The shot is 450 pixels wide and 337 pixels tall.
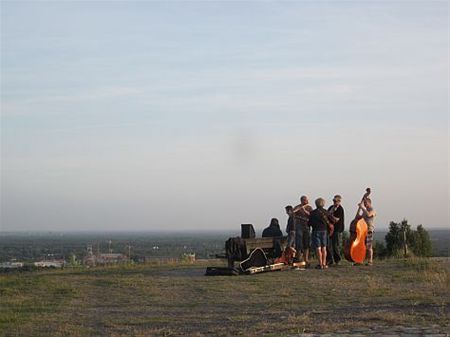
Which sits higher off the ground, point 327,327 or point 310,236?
A: point 310,236

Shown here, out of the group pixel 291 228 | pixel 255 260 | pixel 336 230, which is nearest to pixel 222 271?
pixel 255 260

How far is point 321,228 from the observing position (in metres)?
19.8

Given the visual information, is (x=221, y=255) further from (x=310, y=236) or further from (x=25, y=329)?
(x=25, y=329)

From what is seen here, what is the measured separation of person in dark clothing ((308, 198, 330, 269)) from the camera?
64.8ft

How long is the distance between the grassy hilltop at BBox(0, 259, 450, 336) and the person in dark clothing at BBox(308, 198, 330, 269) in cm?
47

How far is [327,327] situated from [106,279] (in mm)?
8233

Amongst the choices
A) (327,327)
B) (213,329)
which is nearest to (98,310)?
(213,329)

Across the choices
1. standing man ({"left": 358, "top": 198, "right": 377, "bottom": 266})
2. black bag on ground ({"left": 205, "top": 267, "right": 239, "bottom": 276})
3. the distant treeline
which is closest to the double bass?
standing man ({"left": 358, "top": 198, "right": 377, "bottom": 266})

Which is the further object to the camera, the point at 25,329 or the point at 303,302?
the point at 303,302

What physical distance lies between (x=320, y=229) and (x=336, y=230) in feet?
3.82

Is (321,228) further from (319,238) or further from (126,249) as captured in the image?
(126,249)

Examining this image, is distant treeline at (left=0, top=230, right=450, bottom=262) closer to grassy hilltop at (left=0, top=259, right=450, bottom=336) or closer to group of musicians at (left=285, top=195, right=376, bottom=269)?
group of musicians at (left=285, top=195, right=376, bottom=269)

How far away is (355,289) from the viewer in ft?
52.0

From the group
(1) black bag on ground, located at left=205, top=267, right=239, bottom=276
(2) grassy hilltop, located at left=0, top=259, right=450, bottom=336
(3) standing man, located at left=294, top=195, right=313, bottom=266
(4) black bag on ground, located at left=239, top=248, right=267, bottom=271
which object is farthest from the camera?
(3) standing man, located at left=294, top=195, right=313, bottom=266
